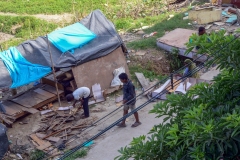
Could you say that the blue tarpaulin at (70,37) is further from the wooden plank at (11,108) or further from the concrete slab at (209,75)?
the concrete slab at (209,75)

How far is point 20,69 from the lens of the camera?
11.3 meters

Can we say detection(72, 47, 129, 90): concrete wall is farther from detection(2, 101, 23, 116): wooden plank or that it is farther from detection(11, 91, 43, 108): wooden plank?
detection(2, 101, 23, 116): wooden plank

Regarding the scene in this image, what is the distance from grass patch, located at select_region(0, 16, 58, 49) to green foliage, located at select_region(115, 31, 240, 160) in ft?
45.9

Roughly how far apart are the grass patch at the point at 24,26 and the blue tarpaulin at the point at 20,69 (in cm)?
654

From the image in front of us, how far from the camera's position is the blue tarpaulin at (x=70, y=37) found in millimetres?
12008

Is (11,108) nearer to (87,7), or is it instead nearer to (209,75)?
(209,75)

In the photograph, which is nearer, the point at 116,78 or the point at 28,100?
the point at 28,100

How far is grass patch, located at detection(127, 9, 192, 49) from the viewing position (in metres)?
14.7

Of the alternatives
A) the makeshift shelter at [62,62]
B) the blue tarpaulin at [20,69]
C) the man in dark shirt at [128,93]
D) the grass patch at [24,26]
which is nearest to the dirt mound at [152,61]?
the makeshift shelter at [62,62]

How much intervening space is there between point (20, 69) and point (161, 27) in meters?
6.98

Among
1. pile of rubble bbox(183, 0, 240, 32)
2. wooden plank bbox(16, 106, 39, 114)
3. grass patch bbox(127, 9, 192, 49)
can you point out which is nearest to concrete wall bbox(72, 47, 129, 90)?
wooden plank bbox(16, 106, 39, 114)

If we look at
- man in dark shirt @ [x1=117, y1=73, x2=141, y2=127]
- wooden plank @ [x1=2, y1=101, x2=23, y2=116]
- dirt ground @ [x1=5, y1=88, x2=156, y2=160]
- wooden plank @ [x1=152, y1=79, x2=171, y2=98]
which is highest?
man in dark shirt @ [x1=117, y1=73, x2=141, y2=127]

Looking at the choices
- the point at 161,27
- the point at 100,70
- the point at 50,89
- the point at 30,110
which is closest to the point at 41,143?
the point at 30,110

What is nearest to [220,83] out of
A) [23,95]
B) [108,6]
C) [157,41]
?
[23,95]
